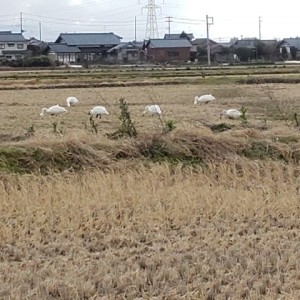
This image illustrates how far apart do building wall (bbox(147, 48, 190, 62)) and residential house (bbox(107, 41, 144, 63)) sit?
2.40 m

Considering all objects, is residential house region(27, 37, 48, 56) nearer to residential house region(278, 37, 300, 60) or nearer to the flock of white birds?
residential house region(278, 37, 300, 60)

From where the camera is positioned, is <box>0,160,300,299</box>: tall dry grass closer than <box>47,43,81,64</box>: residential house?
Yes

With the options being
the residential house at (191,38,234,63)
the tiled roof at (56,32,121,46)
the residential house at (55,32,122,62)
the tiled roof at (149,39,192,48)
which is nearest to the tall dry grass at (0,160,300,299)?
the residential house at (55,32,122,62)

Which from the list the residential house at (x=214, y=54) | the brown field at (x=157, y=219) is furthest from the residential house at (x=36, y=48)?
the brown field at (x=157, y=219)

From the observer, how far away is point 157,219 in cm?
548

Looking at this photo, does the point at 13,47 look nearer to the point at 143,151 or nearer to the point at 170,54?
the point at 170,54

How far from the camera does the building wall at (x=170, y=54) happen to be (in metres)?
71.9

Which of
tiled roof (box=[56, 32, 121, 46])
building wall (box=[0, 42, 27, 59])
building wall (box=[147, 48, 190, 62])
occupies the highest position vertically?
tiled roof (box=[56, 32, 121, 46])

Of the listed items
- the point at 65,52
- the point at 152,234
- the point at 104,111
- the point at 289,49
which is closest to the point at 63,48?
the point at 65,52

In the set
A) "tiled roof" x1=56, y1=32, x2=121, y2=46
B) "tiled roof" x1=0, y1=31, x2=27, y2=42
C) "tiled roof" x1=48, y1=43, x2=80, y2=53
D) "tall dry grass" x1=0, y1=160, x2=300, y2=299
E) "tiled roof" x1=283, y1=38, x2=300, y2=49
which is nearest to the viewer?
"tall dry grass" x1=0, y1=160, x2=300, y2=299

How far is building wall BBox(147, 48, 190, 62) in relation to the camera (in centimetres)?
7194

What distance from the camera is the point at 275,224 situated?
213 inches

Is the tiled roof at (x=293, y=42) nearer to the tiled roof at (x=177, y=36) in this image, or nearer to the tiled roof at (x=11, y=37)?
the tiled roof at (x=177, y=36)

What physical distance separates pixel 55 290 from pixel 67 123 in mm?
11265
